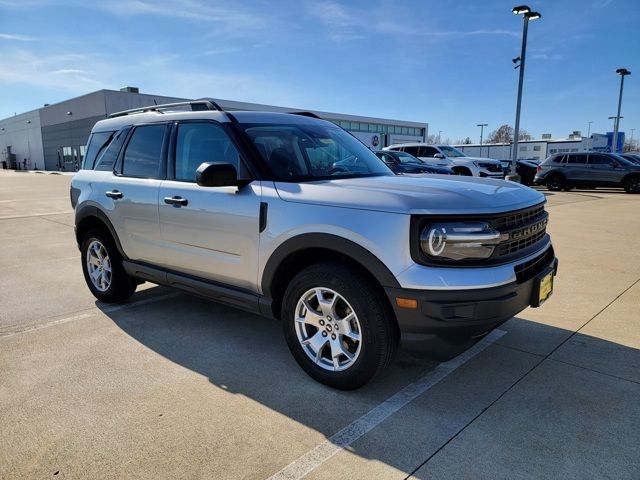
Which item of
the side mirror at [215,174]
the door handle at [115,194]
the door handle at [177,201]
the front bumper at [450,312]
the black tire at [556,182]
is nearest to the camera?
the front bumper at [450,312]

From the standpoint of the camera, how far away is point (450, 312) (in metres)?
2.56

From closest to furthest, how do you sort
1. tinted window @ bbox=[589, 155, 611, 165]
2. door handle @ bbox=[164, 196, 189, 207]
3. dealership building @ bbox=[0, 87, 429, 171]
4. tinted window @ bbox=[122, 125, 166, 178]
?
1. door handle @ bbox=[164, 196, 189, 207]
2. tinted window @ bbox=[122, 125, 166, 178]
3. tinted window @ bbox=[589, 155, 611, 165]
4. dealership building @ bbox=[0, 87, 429, 171]

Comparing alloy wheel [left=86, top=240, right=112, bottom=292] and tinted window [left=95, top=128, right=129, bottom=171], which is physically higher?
tinted window [left=95, top=128, right=129, bottom=171]

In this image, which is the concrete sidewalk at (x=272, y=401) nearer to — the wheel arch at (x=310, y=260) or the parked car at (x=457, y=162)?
the wheel arch at (x=310, y=260)

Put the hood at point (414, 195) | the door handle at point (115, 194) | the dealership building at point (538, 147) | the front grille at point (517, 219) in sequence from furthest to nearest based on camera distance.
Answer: the dealership building at point (538, 147) < the door handle at point (115, 194) < the front grille at point (517, 219) < the hood at point (414, 195)

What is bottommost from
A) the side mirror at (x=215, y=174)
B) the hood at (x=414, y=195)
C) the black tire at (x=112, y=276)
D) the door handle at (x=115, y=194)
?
the black tire at (x=112, y=276)

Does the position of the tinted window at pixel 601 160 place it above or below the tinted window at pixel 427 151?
below

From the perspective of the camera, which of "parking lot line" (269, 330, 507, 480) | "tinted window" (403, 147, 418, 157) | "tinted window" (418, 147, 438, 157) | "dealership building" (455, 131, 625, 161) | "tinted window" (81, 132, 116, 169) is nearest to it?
"parking lot line" (269, 330, 507, 480)

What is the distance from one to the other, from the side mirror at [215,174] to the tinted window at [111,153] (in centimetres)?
190

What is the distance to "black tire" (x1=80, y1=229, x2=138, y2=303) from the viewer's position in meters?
4.70

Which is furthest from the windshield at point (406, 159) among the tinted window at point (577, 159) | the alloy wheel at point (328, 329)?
the alloy wheel at point (328, 329)

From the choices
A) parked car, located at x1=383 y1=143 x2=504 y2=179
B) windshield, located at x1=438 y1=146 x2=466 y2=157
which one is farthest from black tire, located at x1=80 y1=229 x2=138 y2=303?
windshield, located at x1=438 y1=146 x2=466 y2=157

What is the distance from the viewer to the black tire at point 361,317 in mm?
2777

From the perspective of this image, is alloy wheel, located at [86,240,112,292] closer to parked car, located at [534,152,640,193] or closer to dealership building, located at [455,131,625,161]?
parked car, located at [534,152,640,193]
